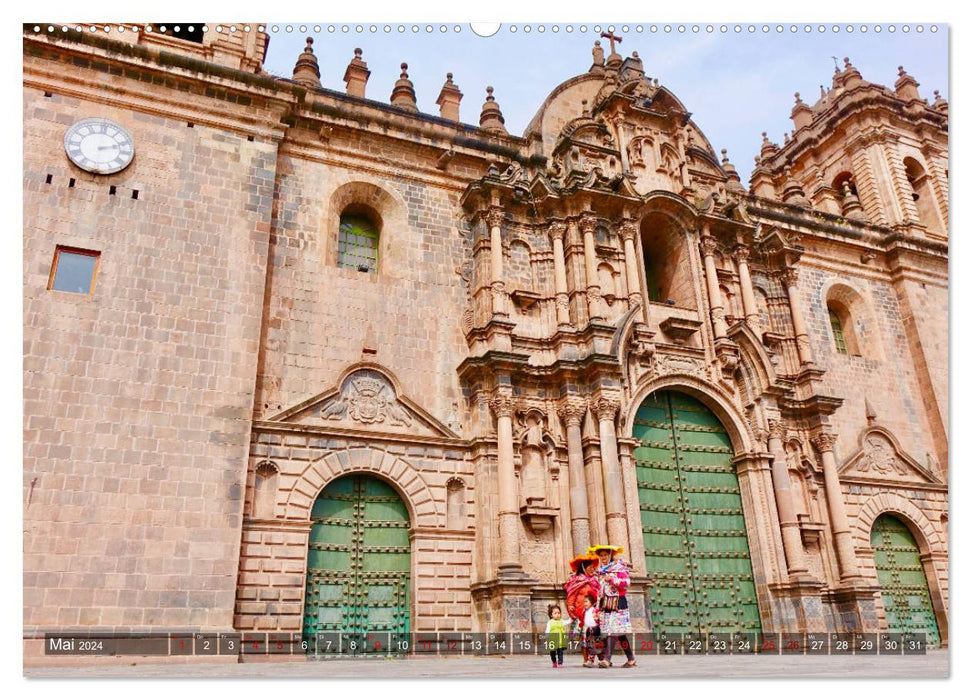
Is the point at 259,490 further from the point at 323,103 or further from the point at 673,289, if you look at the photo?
the point at 673,289

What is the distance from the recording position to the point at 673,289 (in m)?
17.3

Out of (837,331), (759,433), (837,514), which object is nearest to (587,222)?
(759,433)

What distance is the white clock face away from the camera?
12242mm

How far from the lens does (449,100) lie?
1738 cm

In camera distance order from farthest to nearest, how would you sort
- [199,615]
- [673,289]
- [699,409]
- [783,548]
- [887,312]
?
[887,312] < [673,289] < [699,409] < [783,548] < [199,615]

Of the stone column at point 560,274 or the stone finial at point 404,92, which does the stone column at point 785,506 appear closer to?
the stone column at point 560,274

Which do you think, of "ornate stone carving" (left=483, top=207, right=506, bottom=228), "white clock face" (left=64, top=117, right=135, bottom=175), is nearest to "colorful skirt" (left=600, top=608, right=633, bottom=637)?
"ornate stone carving" (left=483, top=207, right=506, bottom=228)

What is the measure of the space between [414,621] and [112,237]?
7760 mm

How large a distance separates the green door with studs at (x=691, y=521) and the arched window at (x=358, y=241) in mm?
6170

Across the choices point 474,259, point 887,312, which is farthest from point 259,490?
point 887,312

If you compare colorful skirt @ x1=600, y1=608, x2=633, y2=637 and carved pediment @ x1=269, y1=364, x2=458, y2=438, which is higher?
carved pediment @ x1=269, y1=364, x2=458, y2=438

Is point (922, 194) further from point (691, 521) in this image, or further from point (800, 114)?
point (691, 521)

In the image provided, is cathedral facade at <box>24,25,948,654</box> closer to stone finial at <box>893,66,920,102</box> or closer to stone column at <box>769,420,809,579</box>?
stone column at <box>769,420,809,579</box>

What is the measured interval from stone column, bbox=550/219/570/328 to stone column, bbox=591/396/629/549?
1.95 meters
